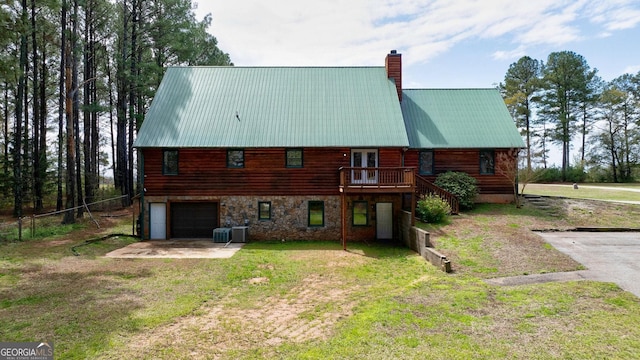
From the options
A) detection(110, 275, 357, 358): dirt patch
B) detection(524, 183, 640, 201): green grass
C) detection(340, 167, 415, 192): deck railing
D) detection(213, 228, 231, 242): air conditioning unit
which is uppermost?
detection(340, 167, 415, 192): deck railing

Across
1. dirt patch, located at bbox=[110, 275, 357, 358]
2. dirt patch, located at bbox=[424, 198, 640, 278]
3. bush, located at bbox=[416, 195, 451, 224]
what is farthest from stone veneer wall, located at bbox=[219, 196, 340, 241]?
dirt patch, located at bbox=[110, 275, 357, 358]

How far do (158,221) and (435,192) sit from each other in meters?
14.3

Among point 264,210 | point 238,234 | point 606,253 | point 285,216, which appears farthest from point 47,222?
point 606,253

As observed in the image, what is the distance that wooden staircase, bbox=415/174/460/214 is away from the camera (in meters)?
16.8

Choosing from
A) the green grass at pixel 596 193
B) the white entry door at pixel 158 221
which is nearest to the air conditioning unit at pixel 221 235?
the white entry door at pixel 158 221

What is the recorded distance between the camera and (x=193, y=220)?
17422 millimetres

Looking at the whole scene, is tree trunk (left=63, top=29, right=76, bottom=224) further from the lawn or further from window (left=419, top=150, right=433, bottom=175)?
window (left=419, top=150, right=433, bottom=175)

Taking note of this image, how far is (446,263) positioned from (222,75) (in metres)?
16.8

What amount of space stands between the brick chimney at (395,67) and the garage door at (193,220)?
42.8ft

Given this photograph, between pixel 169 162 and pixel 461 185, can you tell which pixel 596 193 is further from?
pixel 169 162

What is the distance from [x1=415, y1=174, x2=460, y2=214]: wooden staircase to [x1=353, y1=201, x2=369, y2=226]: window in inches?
114

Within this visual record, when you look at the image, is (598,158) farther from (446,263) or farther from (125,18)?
(125,18)

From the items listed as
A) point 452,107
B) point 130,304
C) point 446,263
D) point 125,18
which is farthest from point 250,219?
point 125,18

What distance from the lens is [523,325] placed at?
6973 millimetres
